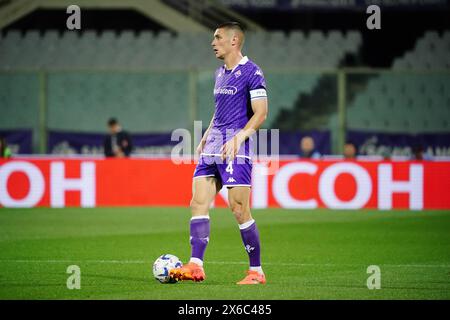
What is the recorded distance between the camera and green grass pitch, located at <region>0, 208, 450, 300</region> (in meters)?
7.99

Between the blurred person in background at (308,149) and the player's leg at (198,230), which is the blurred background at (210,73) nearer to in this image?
the blurred person in background at (308,149)

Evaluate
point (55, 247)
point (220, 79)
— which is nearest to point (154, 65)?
point (55, 247)

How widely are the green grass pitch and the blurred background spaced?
3.84 m

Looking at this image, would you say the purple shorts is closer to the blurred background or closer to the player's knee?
the player's knee

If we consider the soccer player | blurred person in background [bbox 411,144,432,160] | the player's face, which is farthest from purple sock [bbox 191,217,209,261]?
blurred person in background [bbox 411,144,432,160]

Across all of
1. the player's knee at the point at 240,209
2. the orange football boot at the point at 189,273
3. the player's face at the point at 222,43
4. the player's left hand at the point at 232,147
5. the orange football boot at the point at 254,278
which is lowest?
the orange football boot at the point at 254,278

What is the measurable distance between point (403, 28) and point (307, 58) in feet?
10.1

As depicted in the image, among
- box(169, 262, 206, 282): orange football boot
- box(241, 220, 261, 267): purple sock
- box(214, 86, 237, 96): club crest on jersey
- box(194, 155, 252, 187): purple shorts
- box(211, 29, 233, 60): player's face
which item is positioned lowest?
box(169, 262, 206, 282): orange football boot

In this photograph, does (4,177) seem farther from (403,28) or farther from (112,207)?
(403,28)

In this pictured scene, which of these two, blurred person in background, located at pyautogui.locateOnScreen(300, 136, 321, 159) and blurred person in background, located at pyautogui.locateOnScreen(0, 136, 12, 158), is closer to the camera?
blurred person in background, located at pyautogui.locateOnScreen(300, 136, 321, 159)

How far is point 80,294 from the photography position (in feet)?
25.3

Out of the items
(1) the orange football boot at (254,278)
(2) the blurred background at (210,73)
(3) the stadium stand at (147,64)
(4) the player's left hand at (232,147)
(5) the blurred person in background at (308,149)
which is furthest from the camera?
(3) the stadium stand at (147,64)

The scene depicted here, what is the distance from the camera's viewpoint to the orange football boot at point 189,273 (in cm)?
829

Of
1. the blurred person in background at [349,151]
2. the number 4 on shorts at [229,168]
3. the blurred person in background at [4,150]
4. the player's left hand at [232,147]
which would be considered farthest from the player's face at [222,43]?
the blurred person in background at [4,150]
